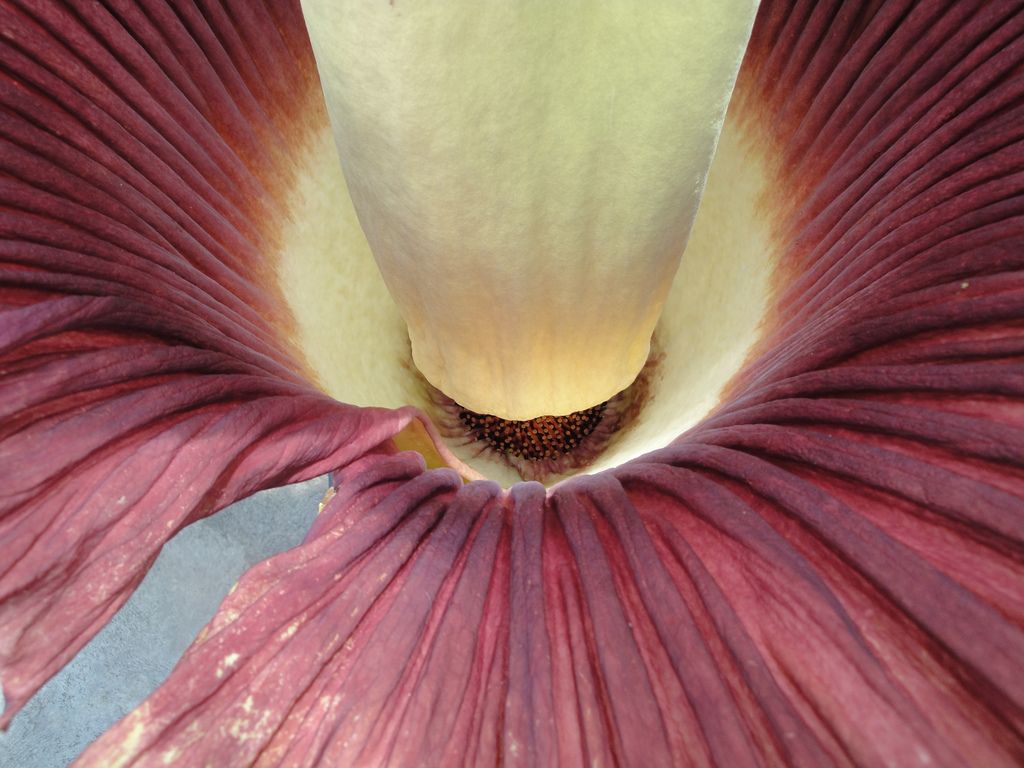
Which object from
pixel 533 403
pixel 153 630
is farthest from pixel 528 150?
pixel 153 630

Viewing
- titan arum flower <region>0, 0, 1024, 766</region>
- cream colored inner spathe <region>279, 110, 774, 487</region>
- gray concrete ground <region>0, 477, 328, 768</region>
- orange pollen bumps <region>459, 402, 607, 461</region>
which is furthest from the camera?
gray concrete ground <region>0, 477, 328, 768</region>

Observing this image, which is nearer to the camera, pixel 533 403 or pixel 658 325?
pixel 533 403

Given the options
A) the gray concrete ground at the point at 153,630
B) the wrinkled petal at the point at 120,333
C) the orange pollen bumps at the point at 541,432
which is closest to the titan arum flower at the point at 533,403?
the wrinkled petal at the point at 120,333

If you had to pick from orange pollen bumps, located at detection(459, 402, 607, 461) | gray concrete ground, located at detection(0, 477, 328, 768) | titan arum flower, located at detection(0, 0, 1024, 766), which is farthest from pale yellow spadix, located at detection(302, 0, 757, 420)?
gray concrete ground, located at detection(0, 477, 328, 768)

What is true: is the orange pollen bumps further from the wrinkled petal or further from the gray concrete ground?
the gray concrete ground

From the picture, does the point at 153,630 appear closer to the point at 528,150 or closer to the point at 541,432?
the point at 541,432

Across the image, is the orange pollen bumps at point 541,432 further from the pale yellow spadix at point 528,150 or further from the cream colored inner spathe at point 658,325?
the pale yellow spadix at point 528,150
